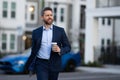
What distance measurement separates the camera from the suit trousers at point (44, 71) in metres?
7.37

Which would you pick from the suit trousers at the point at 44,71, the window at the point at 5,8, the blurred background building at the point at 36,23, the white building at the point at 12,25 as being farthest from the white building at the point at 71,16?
the suit trousers at the point at 44,71

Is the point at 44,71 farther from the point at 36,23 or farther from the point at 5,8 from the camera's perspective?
the point at 36,23

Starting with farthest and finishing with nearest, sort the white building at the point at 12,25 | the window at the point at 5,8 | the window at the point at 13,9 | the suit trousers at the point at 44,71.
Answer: the window at the point at 13,9, the window at the point at 5,8, the white building at the point at 12,25, the suit trousers at the point at 44,71

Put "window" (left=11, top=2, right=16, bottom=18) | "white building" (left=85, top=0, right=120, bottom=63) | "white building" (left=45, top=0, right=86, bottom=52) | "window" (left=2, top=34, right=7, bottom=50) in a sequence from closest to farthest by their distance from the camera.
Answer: "white building" (left=85, top=0, right=120, bottom=63) → "window" (left=2, top=34, right=7, bottom=50) → "window" (left=11, top=2, right=16, bottom=18) → "white building" (left=45, top=0, right=86, bottom=52)

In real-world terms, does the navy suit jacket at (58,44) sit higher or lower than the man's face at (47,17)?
lower

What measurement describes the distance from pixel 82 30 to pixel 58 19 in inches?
121

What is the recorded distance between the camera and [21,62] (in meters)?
21.5

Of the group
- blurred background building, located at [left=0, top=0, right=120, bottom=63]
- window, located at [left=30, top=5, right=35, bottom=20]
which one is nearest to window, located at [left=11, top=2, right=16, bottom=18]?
blurred background building, located at [left=0, top=0, right=120, bottom=63]

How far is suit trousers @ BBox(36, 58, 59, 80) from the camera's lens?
24.2ft

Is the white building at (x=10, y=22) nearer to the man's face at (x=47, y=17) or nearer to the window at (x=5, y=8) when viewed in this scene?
the window at (x=5, y=8)

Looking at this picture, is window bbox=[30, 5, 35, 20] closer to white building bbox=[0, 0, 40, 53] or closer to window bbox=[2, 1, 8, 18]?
white building bbox=[0, 0, 40, 53]

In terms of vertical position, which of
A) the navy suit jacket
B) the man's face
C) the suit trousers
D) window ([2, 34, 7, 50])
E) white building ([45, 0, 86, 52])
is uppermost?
white building ([45, 0, 86, 52])

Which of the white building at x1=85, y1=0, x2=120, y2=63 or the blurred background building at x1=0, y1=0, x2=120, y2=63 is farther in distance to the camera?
the blurred background building at x1=0, y1=0, x2=120, y2=63

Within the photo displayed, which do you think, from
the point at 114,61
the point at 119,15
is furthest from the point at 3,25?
the point at 119,15
